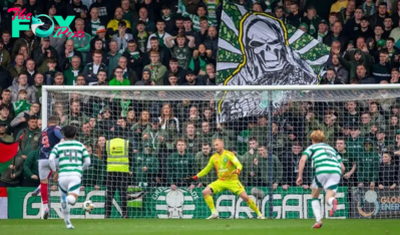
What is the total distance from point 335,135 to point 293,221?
2.78 meters

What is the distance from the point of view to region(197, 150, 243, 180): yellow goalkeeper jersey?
63.7 ft

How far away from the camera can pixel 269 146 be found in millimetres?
20484

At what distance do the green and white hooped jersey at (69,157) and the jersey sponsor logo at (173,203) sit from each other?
464 centimetres

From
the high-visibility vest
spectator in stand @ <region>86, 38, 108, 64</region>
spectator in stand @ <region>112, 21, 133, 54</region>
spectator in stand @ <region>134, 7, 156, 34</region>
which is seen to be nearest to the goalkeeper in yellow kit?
the high-visibility vest

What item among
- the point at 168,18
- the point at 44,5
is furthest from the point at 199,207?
the point at 44,5

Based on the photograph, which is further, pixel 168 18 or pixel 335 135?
pixel 168 18

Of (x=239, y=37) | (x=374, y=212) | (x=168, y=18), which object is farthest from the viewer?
(x=168, y=18)

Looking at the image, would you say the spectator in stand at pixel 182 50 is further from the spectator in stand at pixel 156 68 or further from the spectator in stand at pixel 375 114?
the spectator in stand at pixel 375 114

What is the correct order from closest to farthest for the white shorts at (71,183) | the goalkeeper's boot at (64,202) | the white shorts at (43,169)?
1. the white shorts at (71,183)
2. the goalkeeper's boot at (64,202)
3. the white shorts at (43,169)

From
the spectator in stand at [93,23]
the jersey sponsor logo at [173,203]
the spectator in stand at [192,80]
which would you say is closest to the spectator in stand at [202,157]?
the jersey sponsor logo at [173,203]

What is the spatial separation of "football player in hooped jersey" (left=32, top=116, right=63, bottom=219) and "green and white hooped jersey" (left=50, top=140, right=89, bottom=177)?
7.98 feet

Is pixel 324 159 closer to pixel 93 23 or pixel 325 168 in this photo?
pixel 325 168

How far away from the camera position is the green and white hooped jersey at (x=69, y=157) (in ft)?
52.6

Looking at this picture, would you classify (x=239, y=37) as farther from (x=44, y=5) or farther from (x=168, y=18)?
(x=44, y=5)
